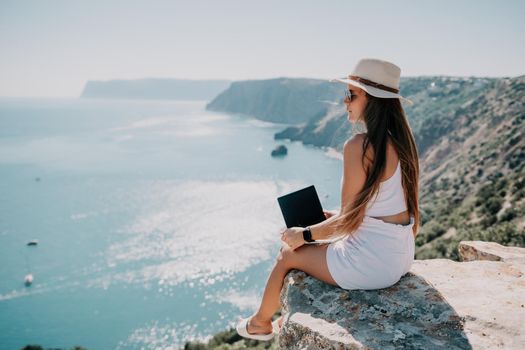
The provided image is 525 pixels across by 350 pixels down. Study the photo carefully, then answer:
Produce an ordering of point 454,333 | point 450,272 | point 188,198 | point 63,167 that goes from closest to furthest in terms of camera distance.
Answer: point 454,333 → point 450,272 → point 188,198 → point 63,167

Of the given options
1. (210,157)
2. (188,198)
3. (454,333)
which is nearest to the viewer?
(454,333)

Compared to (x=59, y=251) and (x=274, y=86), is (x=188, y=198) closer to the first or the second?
(x=59, y=251)

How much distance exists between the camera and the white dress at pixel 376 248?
332cm

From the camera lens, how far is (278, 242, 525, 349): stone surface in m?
2.87

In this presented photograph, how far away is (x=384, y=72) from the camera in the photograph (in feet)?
10.7

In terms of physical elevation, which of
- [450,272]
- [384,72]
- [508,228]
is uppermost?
[384,72]

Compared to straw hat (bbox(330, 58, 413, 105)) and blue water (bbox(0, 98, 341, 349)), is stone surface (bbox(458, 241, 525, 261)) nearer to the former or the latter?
straw hat (bbox(330, 58, 413, 105))

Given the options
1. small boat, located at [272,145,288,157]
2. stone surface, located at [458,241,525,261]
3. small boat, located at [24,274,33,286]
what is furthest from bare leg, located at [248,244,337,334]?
small boat, located at [272,145,288,157]

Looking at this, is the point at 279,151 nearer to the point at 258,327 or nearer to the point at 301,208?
the point at 301,208

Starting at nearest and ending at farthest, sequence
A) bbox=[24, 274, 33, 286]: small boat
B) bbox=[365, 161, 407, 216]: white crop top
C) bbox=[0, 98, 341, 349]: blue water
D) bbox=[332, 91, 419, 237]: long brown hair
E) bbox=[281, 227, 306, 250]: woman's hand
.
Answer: bbox=[332, 91, 419, 237]: long brown hair → bbox=[365, 161, 407, 216]: white crop top → bbox=[281, 227, 306, 250]: woman's hand → bbox=[0, 98, 341, 349]: blue water → bbox=[24, 274, 33, 286]: small boat

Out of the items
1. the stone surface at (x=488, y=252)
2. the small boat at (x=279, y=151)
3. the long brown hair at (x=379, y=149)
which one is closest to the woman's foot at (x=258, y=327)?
the long brown hair at (x=379, y=149)

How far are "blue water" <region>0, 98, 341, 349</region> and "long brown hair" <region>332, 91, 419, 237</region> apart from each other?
30857 millimetres

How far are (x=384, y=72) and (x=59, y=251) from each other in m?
50.8

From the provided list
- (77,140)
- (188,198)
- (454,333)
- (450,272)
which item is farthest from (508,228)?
(77,140)
